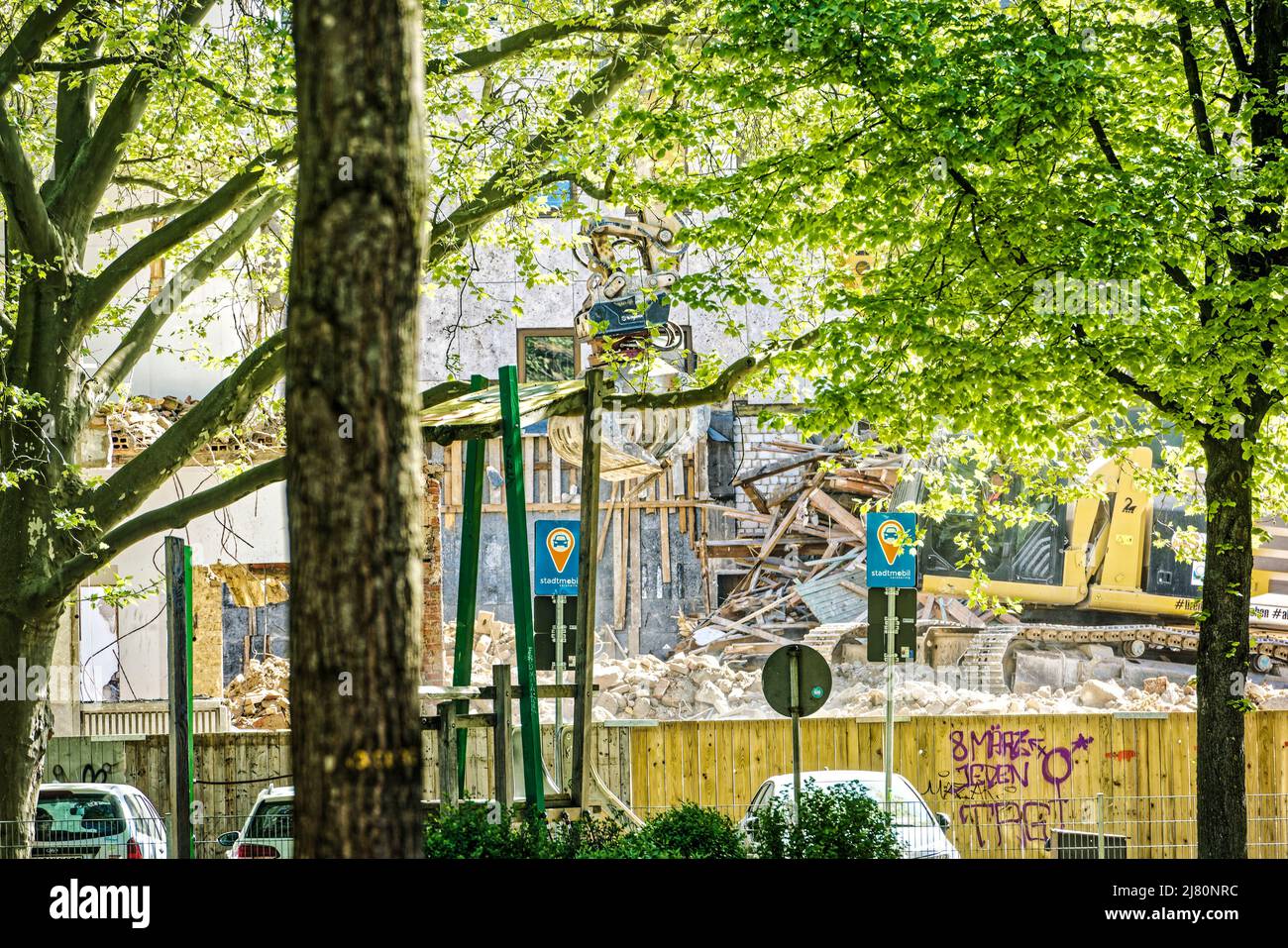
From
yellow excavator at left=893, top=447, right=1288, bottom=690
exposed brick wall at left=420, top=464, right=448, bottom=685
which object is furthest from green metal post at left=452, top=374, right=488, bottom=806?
yellow excavator at left=893, top=447, right=1288, bottom=690

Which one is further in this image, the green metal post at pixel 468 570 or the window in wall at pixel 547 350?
the window in wall at pixel 547 350

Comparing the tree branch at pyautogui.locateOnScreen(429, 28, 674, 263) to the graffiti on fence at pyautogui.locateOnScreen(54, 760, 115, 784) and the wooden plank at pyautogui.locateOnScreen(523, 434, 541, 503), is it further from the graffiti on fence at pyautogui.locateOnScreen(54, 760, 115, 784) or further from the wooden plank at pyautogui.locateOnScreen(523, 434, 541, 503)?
the wooden plank at pyautogui.locateOnScreen(523, 434, 541, 503)

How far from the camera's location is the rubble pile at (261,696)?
27141mm

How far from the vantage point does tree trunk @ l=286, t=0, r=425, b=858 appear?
A: 17.7ft

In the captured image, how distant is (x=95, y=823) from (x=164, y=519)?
12.0 ft

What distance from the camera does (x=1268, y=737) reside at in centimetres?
1814

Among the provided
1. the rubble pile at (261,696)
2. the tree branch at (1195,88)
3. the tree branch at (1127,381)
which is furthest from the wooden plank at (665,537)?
the tree branch at (1195,88)

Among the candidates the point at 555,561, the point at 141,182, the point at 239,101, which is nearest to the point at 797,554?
the point at 555,561

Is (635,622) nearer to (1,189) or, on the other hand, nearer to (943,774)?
(943,774)

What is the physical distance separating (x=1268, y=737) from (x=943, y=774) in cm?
408

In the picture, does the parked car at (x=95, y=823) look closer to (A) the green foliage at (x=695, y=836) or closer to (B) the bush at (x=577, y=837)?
(B) the bush at (x=577, y=837)

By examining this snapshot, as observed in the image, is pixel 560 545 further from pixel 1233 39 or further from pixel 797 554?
pixel 797 554

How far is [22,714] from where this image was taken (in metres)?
12.7
